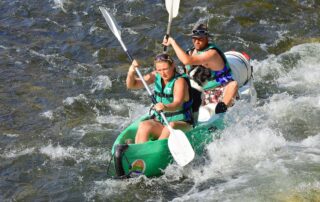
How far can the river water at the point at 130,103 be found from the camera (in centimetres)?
664

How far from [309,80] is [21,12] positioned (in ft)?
21.9

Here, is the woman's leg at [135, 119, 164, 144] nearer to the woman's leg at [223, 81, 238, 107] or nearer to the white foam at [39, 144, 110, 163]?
the white foam at [39, 144, 110, 163]

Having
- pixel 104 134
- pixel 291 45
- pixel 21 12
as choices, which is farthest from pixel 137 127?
pixel 21 12

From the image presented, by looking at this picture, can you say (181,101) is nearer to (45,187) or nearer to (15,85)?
(45,187)

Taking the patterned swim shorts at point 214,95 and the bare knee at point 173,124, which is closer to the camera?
the bare knee at point 173,124

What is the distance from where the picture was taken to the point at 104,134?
8.09m

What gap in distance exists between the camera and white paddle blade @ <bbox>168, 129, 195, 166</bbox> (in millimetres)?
6441

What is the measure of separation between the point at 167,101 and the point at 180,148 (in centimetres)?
71

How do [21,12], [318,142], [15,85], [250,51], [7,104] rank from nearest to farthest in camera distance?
[318,142], [7,104], [15,85], [250,51], [21,12]

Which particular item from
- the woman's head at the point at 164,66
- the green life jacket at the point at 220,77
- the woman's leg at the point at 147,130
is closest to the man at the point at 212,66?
the green life jacket at the point at 220,77

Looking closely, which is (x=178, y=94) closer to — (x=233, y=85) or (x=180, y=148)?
(x=180, y=148)

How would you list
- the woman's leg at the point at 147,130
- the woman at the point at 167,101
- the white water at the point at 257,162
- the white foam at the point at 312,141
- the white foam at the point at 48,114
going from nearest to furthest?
the white water at the point at 257,162, the woman at the point at 167,101, the woman's leg at the point at 147,130, the white foam at the point at 312,141, the white foam at the point at 48,114

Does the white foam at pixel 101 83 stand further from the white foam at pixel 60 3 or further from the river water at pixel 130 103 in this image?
the white foam at pixel 60 3

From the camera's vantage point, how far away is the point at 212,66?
7.57m
